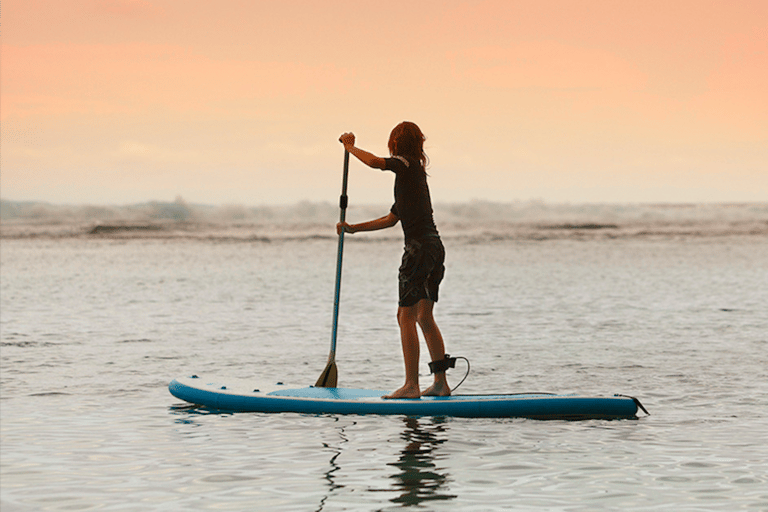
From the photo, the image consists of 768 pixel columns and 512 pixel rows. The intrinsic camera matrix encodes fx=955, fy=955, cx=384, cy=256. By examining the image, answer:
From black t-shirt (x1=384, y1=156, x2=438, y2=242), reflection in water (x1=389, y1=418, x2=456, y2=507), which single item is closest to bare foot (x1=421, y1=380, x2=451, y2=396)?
reflection in water (x1=389, y1=418, x2=456, y2=507)

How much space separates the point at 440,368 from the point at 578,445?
136cm

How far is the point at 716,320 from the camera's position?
17.9m

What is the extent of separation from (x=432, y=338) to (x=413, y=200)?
107 cm

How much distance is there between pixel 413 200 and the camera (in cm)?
712

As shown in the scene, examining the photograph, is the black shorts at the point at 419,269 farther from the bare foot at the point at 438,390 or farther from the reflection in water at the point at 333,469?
the reflection in water at the point at 333,469

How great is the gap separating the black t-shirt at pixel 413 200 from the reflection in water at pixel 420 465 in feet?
4.64

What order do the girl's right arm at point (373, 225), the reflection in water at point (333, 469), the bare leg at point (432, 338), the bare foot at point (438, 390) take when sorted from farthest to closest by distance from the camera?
the bare foot at point (438, 390), the girl's right arm at point (373, 225), the bare leg at point (432, 338), the reflection in water at point (333, 469)

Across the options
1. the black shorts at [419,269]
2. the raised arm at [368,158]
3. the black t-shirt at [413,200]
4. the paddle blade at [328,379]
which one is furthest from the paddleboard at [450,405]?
the raised arm at [368,158]

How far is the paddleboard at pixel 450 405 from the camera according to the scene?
7340mm

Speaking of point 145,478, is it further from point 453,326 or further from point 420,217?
point 453,326

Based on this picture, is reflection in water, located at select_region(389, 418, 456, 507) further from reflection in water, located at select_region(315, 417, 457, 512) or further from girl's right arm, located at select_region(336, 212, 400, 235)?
girl's right arm, located at select_region(336, 212, 400, 235)

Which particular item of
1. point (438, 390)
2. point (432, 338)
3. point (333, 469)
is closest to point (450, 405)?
point (438, 390)

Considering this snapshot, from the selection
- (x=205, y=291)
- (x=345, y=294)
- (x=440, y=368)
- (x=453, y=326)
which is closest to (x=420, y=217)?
(x=440, y=368)

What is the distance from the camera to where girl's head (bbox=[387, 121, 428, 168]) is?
711 cm
